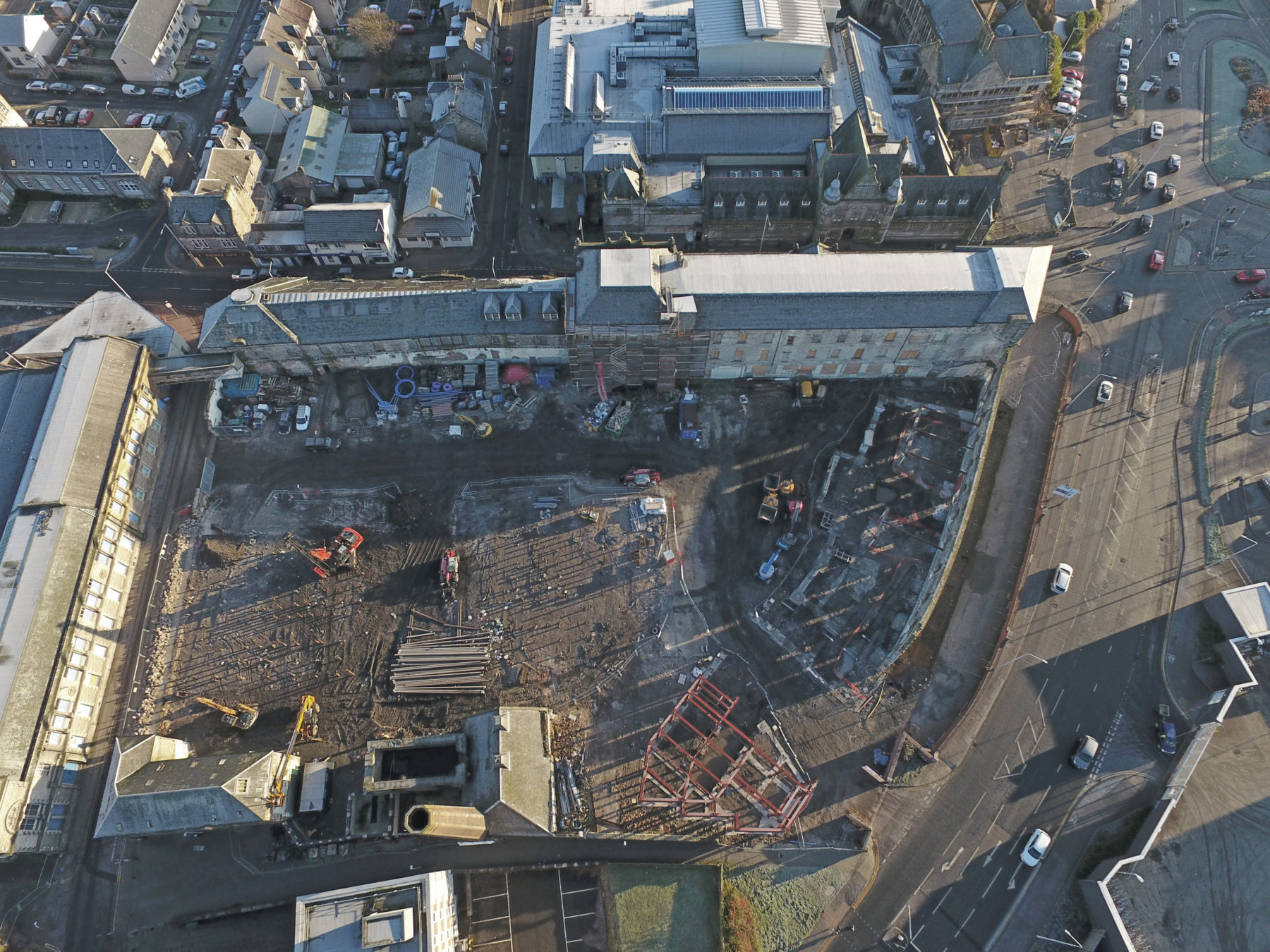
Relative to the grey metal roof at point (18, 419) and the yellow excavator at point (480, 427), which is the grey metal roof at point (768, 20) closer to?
the yellow excavator at point (480, 427)

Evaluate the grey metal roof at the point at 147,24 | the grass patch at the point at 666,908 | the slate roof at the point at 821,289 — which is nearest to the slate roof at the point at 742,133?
the slate roof at the point at 821,289

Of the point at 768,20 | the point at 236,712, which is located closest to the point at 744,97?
the point at 768,20

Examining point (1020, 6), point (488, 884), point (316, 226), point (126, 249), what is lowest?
point (488, 884)

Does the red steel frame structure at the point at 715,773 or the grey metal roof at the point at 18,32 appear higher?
the grey metal roof at the point at 18,32

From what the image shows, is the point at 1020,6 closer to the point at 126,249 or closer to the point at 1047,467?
the point at 1047,467

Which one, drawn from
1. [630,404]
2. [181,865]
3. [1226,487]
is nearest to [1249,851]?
[1226,487]
